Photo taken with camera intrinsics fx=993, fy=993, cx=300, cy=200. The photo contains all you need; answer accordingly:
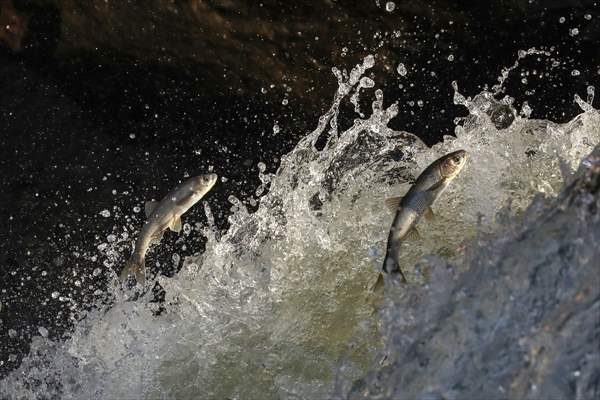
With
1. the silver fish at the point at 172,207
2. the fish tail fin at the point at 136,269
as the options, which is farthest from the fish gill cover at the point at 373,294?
the silver fish at the point at 172,207

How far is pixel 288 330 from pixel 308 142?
3.76ft

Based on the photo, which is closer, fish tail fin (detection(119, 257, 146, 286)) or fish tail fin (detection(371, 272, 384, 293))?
fish tail fin (detection(371, 272, 384, 293))

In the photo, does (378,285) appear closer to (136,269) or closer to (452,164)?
(452,164)

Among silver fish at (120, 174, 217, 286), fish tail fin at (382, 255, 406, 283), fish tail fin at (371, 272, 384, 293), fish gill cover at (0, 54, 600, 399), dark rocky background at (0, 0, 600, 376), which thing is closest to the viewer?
fish gill cover at (0, 54, 600, 399)

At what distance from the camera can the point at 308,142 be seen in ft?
16.6

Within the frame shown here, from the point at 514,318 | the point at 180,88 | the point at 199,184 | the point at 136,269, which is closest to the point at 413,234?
the point at 514,318

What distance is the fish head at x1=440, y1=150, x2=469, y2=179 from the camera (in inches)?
160

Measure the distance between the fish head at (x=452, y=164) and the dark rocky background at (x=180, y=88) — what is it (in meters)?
1.57

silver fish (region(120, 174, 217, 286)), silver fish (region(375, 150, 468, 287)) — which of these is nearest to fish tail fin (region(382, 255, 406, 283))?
silver fish (region(375, 150, 468, 287))

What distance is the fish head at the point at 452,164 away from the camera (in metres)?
4.06

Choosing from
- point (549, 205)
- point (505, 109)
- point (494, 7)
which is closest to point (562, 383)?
point (549, 205)

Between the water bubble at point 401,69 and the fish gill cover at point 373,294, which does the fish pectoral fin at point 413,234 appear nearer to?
the fish gill cover at point 373,294

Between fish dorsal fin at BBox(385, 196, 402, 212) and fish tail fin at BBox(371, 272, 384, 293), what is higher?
fish dorsal fin at BBox(385, 196, 402, 212)

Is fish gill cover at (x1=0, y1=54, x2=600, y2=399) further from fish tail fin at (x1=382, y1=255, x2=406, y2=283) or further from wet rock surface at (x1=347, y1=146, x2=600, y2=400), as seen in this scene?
fish tail fin at (x1=382, y1=255, x2=406, y2=283)
